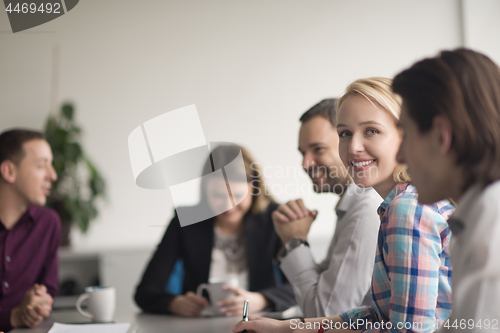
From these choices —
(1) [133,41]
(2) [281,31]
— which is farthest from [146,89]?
(2) [281,31]

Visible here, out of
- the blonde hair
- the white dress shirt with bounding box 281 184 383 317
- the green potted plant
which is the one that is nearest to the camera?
the blonde hair

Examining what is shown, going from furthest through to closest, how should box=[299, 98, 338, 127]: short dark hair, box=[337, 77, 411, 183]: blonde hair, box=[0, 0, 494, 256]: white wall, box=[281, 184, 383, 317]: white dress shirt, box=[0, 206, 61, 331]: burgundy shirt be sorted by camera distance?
1. box=[0, 0, 494, 256]: white wall
2. box=[0, 206, 61, 331]: burgundy shirt
3. box=[299, 98, 338, 127]: short dark hair
4. box=[281, 184, 383, 317]: white dress shirt
5. box=[337, 77, 411, 183]: blonde hair

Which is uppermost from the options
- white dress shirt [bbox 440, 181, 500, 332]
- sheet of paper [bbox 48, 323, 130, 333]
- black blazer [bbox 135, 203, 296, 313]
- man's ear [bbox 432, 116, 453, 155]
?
man's ear [bbox 432, 116, 453, 155]

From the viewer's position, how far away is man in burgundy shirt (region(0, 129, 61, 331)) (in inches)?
58.6

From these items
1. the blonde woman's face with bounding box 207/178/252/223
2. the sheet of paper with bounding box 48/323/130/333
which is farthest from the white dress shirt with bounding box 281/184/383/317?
the blonde woman's face with bounding box 207/178/252/223

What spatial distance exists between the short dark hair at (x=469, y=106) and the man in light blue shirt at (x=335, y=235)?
0.53 meters

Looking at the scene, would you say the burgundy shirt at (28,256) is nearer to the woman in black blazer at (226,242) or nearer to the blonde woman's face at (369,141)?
the woman in black blazer at (226,242)

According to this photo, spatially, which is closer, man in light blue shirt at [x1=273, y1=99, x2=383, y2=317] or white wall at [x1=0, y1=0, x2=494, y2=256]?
man in light blue shirt at [x1=273, y1=99, x2=383, y2=317]

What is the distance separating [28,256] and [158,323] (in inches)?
27.7

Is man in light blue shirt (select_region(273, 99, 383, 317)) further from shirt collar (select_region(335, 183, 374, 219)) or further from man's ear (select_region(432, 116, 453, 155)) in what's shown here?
man's ear (select_region(432, 116, 453, 155))

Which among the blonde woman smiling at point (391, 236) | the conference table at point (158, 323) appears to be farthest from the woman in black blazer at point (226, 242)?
the blonde woman smiling at point (391, 236)

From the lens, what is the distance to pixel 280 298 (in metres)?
1.29

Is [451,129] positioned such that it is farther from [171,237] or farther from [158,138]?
[171,237]

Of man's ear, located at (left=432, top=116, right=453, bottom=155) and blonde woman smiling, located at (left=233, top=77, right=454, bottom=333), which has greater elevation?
man's ear, located at (left=432, top=116, right=453, bottom=155)
